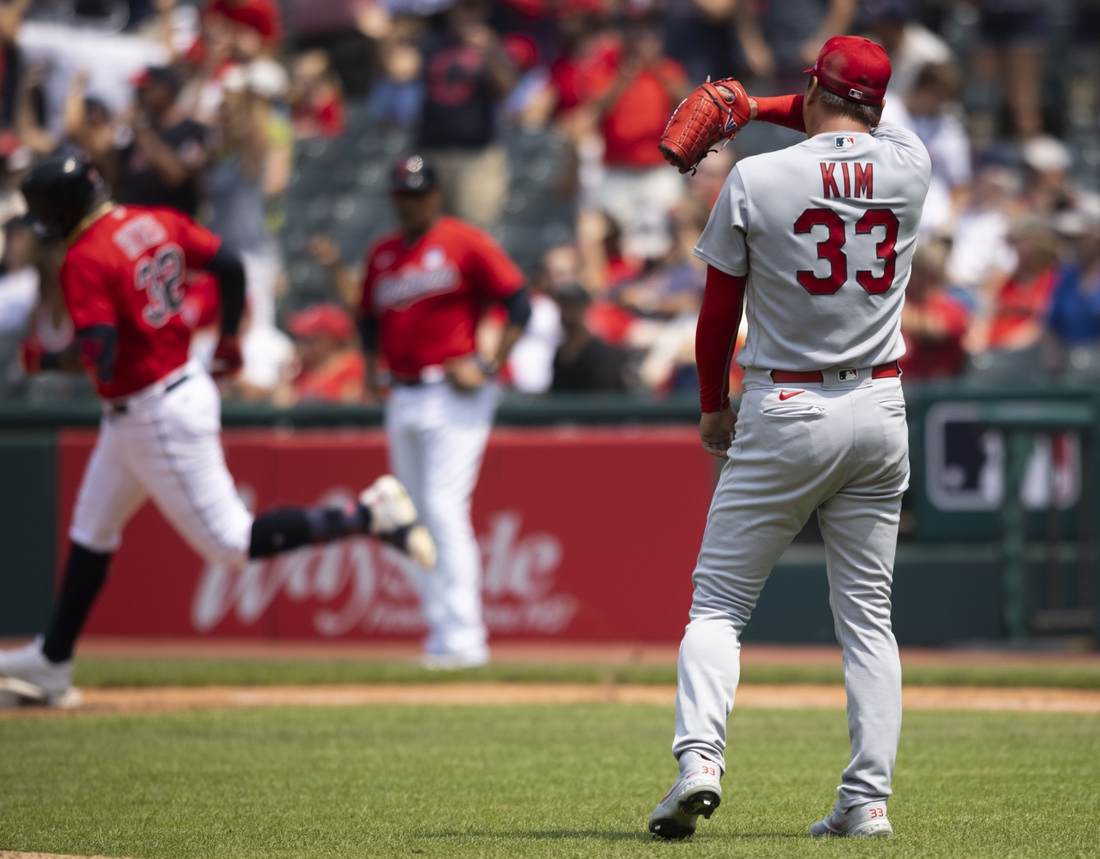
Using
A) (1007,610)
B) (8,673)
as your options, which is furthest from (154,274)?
(1007,610)

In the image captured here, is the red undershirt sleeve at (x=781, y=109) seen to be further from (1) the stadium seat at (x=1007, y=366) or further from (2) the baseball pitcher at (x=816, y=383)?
(1) the stadium seat at (x=1007, y=366)

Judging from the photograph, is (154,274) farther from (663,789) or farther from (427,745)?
(663,789)

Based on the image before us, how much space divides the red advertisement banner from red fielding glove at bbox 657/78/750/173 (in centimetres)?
498

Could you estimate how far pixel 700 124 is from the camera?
12.7 ft

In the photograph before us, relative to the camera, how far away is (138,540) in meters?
9.39

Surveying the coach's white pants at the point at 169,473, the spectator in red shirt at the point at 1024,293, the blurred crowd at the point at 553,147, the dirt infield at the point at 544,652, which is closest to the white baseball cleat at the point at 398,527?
the coach's white pants at the point at 169,473

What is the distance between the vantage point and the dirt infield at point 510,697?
6926mm

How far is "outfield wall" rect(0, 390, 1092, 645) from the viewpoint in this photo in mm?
8656

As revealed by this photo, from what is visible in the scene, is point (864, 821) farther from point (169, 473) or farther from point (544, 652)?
point (544, 652)

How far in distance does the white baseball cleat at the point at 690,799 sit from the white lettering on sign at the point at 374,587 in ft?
16.8

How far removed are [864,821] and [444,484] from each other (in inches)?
176

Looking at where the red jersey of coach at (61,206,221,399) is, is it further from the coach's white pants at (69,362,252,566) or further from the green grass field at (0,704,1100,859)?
the green grass field at (0,704,1100,859)

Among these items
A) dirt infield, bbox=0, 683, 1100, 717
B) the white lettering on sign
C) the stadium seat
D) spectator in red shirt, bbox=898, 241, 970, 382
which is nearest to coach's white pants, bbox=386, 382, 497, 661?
dirt infield, bbox=0, 683, 1100, 717

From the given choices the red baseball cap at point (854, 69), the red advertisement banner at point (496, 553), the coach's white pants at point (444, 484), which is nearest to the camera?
the red baseball cap at point (854, 69)
